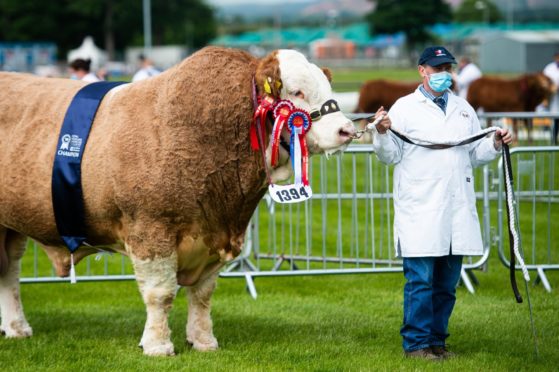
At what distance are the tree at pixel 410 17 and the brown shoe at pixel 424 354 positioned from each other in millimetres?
45692

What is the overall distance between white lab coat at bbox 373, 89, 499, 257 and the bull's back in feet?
8.30

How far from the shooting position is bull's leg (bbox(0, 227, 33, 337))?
27.8 ft

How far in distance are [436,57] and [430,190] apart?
100 cm

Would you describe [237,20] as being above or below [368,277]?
above

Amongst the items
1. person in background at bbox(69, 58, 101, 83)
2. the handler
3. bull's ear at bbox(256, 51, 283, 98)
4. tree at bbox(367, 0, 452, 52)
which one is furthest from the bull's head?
tree at bbox(367, 0, 452, 52)

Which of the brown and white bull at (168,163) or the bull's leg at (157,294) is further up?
the brown and white bull at (168,163)

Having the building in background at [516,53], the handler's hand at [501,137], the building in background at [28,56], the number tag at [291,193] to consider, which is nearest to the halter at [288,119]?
the number tag at [291,193]

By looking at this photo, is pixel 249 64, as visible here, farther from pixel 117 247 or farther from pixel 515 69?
pixel 515 69

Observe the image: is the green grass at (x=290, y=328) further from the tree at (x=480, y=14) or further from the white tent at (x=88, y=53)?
the tree at (x=480, y=14)

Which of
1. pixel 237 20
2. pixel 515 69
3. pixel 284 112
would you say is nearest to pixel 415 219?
pixel 284 112

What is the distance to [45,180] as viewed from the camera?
7.56 metres

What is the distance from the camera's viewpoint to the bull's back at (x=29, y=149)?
299 inches

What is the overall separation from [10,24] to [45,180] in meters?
99.1

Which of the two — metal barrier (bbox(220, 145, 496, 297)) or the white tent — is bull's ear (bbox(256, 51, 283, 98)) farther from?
the white tent
